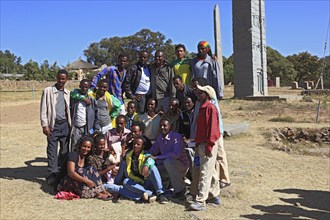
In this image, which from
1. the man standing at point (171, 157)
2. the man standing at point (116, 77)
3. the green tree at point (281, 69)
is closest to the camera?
the man standing at point (171, 157)

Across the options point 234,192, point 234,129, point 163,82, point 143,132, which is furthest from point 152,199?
point 234,129

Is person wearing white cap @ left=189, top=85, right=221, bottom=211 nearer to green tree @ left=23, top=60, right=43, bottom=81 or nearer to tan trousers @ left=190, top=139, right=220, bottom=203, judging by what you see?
tan trousers @ left=190, top=139, right=220, bottom=203

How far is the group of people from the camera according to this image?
4.70 metres

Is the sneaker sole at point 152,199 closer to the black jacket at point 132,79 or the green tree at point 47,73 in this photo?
the black jacket at point 132,79

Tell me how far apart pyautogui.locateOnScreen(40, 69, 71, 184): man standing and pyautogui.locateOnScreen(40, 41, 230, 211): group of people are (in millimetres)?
14

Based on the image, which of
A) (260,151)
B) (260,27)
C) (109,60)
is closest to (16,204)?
(260,151)

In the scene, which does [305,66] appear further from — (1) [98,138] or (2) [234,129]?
(1) [98,138]

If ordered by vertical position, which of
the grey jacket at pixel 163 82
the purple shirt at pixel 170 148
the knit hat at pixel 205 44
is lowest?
the purple shirt at pixel 170 148

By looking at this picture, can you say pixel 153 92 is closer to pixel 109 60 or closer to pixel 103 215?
pixel 103 215

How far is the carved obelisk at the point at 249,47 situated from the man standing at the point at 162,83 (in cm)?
1527

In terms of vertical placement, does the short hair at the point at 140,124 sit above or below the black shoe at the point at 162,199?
above

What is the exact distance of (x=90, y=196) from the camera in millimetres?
4965

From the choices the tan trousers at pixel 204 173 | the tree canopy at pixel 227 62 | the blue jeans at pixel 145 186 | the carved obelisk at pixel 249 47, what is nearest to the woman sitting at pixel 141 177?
the blue jeans at pixel 145 186

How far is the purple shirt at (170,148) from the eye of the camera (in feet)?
16.4
